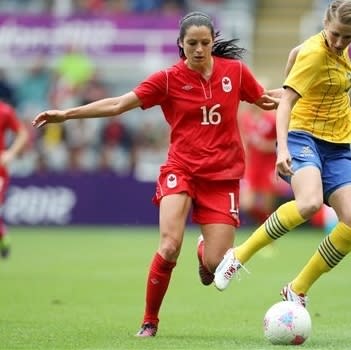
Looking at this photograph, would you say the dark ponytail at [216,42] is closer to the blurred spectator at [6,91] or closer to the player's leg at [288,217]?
the player's leg at [288,217]

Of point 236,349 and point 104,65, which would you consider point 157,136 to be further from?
point 236,349

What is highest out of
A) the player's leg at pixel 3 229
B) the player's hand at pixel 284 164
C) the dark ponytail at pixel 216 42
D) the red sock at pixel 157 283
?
the dark ponytail at pixel 216 42

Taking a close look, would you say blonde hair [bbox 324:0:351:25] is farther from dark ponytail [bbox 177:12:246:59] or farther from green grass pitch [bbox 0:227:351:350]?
green grass pitch [bbox 0:227:351:350]

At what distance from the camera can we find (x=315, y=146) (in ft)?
30.7

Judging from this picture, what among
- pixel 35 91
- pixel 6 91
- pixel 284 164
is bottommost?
pixel 35 91

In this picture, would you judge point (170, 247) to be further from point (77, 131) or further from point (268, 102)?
point (77, 131)

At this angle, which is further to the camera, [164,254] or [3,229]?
[3,229]

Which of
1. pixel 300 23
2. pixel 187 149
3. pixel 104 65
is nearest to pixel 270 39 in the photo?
pixel 300 23

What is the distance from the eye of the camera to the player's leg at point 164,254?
9.17m

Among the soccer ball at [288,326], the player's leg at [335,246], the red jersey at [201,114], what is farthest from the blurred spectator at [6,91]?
the soccer ball at [288,326]

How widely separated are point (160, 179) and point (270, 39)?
63.1ft

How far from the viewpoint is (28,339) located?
29.3 feet

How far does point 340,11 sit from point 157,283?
2.39 meters

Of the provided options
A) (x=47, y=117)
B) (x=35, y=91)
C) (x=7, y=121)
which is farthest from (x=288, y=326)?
(x=35, y=91)
